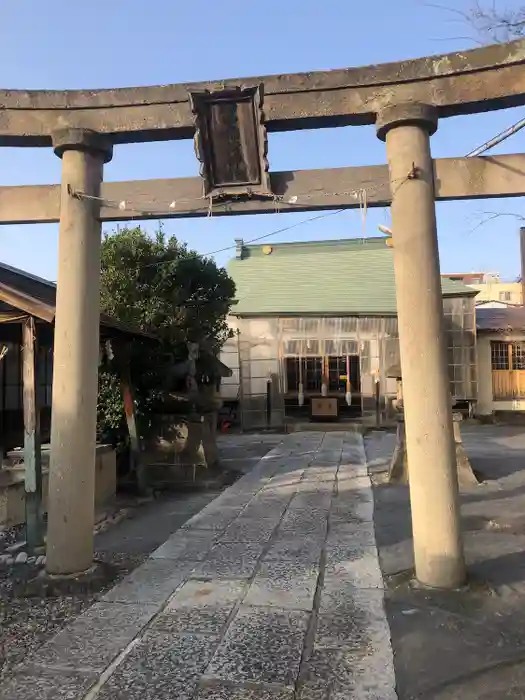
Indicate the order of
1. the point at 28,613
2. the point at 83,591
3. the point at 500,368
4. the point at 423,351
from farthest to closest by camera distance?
the point at 500,368 < the point at 83,591 < the point at 423,351 < the point at 28,613

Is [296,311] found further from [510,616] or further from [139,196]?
[510,616]

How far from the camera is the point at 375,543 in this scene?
5812 mm

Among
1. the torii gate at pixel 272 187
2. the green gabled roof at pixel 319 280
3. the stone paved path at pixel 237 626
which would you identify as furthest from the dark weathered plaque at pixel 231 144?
the green gabled roof at pixel 319 280

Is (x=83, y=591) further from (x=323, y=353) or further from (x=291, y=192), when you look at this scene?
(x=323, y=353)

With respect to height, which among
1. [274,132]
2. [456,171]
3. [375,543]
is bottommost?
[375,543]

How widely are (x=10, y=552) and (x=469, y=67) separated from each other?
672 centimetres

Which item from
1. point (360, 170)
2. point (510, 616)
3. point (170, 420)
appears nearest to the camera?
point (510, 616)

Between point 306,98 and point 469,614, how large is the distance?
462cm

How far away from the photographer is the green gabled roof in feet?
63.0

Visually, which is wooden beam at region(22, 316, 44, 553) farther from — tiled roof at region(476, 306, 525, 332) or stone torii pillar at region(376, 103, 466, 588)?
tiled roof at region(476, 306, 525, 332)

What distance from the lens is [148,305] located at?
9945mm

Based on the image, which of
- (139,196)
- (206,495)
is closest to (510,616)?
(139,196)

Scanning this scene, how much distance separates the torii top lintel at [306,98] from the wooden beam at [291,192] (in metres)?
0.50

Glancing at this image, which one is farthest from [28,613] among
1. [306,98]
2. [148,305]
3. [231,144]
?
[148,305]
